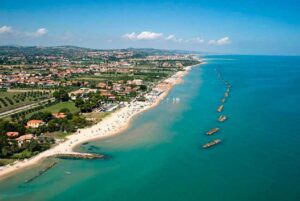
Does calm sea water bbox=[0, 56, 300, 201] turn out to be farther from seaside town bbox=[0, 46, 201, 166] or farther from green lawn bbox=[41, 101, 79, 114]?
green lawn bbox=[41, 101, 79, 114]

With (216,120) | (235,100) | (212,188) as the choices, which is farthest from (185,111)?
(212,188)

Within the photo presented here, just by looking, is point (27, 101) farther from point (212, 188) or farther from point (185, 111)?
point (212, 188)

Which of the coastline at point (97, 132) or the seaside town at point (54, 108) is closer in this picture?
the coastline at point (97, 132)

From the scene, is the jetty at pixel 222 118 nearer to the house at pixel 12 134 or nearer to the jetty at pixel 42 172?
the jetty at pixel 42 172

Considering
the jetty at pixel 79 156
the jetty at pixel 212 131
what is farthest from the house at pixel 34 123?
the jetty at pixel 212 131

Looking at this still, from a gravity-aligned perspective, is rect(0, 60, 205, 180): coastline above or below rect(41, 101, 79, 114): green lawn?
below

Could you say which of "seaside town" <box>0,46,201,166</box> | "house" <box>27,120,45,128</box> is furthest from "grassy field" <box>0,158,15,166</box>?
"house" <box>27,120,45,128</box>

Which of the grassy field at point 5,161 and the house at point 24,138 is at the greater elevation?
the house at point 24,138

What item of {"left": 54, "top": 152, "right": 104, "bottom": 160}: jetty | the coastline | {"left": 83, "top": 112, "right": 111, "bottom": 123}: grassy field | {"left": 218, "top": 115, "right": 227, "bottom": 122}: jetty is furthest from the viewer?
{"left": 83, "top": 112, "right": 111, "bottom": 123}: grassy field

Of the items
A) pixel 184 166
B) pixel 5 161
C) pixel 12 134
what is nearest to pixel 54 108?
pixel 12 134

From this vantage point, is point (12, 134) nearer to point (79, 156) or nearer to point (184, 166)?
point (79, 156)
